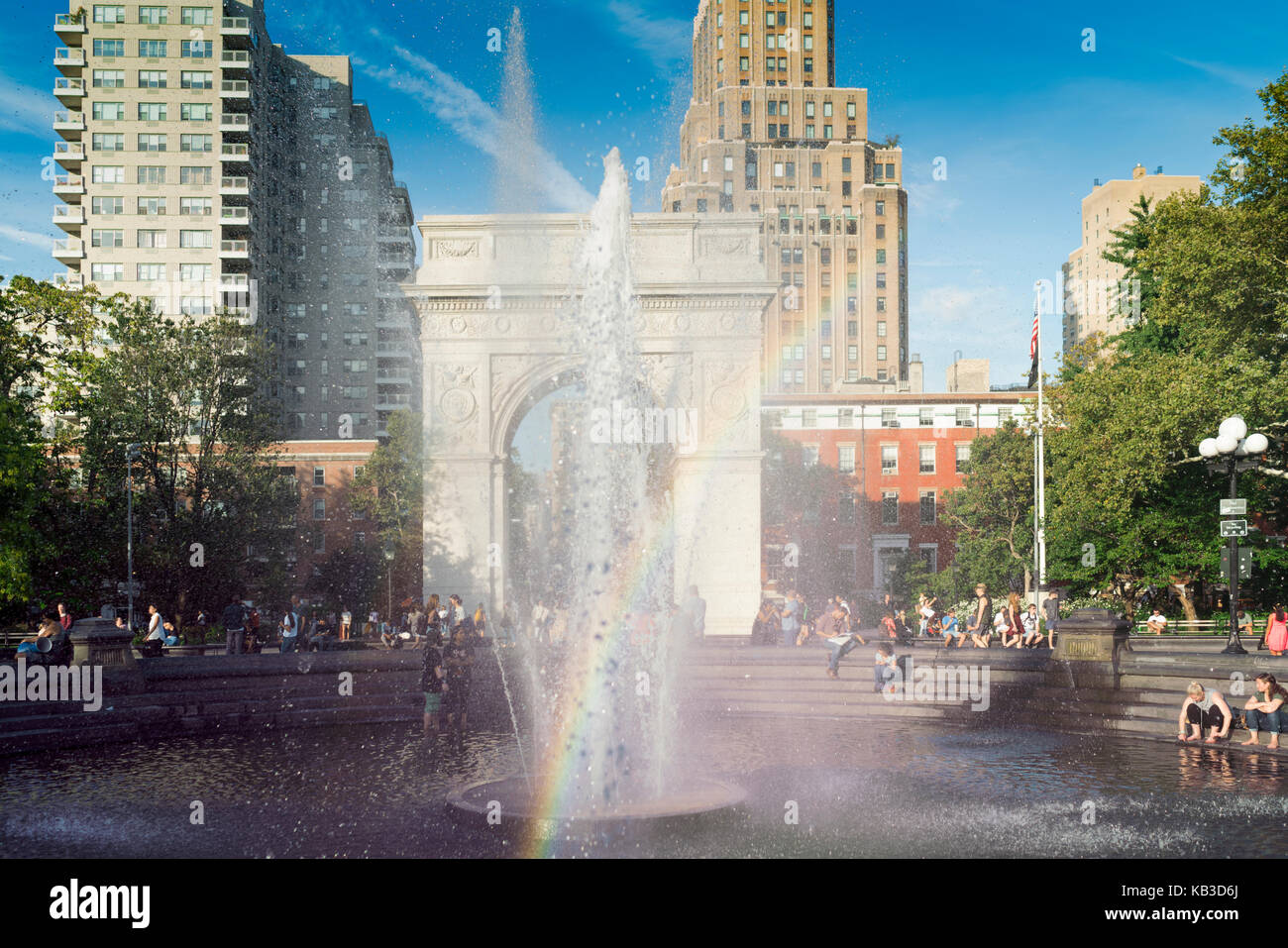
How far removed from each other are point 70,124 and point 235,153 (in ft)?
32.4

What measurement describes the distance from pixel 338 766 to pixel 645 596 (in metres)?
4.70

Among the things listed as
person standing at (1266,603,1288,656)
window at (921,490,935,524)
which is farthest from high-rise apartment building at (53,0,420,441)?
person standing at (1266,603,1288,656)

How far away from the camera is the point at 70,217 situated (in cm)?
6850

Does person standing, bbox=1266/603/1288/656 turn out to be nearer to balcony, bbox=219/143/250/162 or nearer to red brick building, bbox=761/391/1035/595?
red brick building, bbox=761/391/1035/595

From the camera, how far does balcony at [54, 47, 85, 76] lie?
67.2 metres

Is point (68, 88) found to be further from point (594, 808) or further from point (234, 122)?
point (594, 808)

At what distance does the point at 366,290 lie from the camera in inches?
3236

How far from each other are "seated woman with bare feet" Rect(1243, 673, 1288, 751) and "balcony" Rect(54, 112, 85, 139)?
73.3 metres

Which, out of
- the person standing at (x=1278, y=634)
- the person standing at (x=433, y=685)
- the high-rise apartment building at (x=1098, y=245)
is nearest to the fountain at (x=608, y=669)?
the person standing at (x=433, y=685)

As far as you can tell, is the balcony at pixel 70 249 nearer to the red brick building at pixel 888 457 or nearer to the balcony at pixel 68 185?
the balcony at pixel 68 185

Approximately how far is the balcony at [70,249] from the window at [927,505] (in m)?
55.3

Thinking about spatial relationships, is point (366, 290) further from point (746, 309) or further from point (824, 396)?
point (746, 309)
